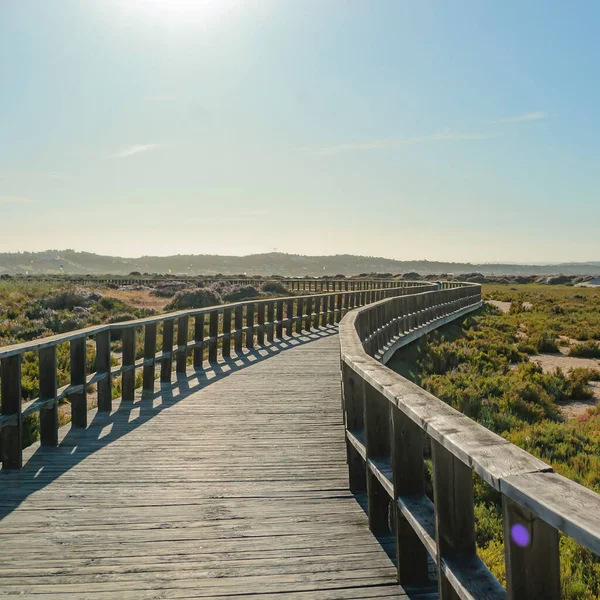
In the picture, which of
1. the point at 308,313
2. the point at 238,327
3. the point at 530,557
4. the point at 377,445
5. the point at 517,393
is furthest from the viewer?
the point at 308,313

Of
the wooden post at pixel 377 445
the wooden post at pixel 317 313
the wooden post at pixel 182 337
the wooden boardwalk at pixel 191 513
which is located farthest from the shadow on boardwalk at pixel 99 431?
the wooden post at pixel 317 313

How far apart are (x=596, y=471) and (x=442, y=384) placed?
6.52m

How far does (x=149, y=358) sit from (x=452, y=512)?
6.95 m

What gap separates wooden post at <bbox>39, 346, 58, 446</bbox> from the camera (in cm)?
609

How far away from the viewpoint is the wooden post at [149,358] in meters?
8.95

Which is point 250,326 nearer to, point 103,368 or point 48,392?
point 103,368

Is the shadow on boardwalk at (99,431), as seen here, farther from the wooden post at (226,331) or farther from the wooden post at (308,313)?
the wooden post at (308,313)

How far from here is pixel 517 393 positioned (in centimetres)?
1377

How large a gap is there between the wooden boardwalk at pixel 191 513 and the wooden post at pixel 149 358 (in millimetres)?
1074

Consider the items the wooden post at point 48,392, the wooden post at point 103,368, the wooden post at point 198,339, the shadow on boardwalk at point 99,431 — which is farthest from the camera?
the wooden post at point 198,339

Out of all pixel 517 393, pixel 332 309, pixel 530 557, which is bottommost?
pixel 517 393

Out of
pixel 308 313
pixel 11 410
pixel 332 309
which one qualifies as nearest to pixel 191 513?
pixel 11 410

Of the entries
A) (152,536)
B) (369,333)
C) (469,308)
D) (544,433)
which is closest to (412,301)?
(369,333)

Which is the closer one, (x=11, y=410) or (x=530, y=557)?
(x=530, y=557)
